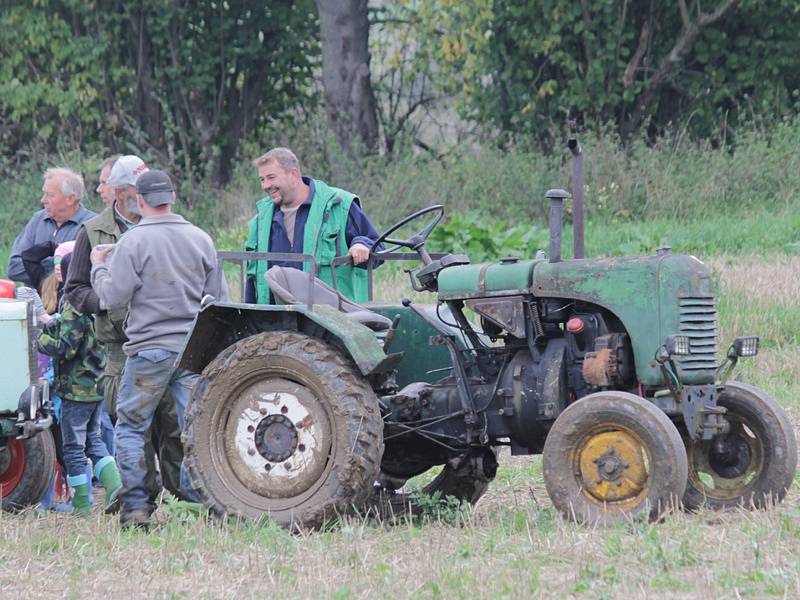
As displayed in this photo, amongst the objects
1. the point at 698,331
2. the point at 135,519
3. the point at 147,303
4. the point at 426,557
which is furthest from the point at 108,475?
the point at 698,331

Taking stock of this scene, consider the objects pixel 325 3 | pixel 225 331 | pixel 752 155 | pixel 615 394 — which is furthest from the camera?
pixel 325 3

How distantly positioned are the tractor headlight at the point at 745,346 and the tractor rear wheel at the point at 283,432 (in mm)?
1496

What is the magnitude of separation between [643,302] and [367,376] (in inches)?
47.7

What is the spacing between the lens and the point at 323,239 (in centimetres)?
734

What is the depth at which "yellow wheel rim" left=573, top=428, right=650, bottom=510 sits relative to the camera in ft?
18.0

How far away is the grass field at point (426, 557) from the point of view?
4590 mm

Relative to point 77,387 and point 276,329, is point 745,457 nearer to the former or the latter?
point 276,329

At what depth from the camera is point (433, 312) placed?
21.5 ft

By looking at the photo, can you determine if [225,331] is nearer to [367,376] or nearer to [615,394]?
[367,376]

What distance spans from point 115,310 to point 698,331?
279 centimetres

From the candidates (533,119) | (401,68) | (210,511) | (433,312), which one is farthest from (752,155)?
(210,511)

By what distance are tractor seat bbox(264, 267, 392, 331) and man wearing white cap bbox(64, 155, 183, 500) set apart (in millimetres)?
850

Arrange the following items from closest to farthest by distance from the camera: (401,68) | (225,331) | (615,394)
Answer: (615,394) → (225,331) → (401,68)

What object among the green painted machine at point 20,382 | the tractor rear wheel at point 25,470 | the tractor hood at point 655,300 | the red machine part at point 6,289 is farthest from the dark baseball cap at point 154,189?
the tractor hood at point 655,300
